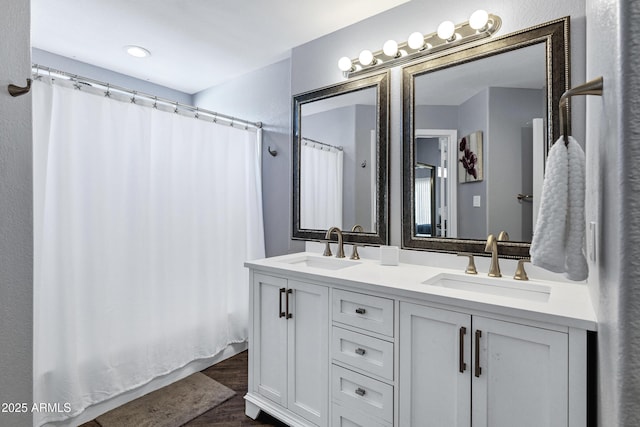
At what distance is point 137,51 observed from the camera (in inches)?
98.7

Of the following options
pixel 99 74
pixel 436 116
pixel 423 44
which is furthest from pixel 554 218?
pixel 99 74

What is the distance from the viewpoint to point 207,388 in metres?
2.19

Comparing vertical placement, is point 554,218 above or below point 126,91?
below

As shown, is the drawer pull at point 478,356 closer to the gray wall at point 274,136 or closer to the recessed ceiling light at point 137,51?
the gray wall at point 274,136

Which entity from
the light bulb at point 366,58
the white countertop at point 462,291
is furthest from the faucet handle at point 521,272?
the light bulb at point 366,58

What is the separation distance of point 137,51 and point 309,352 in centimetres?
252

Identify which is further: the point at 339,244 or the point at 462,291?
the point at 339,244

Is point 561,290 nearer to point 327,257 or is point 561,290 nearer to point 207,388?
point 327,257

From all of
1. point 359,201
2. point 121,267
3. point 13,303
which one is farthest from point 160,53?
point 13,303

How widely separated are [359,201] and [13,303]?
1707 mm

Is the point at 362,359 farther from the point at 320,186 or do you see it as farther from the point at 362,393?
the point at 320,186

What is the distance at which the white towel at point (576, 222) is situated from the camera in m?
0.92

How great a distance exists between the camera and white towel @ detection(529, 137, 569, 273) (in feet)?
3.04

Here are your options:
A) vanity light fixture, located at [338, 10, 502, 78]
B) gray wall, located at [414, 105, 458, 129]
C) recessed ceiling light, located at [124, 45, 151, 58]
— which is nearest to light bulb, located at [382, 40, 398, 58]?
vanity light fixture, located at [338, 10, 502, 78]
